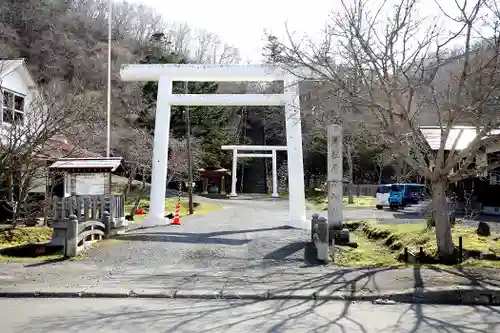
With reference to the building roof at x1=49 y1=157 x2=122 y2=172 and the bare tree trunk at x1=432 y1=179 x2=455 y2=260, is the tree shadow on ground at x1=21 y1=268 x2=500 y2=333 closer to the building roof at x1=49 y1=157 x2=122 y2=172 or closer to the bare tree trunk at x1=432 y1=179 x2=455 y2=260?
the bare tree trunk at x1=432 y1=179 x2=455 y2=260

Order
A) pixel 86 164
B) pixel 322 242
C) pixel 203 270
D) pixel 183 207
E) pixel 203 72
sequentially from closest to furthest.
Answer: pixel 203 270, pixel 322 242, pixel 86 164, pixel 203 72, pixel 183 207

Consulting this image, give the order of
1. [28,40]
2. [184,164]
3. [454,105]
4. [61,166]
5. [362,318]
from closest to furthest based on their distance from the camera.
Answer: [362,318] → [454,105] → [61,166] → [184,164] → [28,40]

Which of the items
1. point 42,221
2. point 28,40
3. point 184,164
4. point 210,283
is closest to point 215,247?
point 210,283

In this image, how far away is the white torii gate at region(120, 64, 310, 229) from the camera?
66.1ft

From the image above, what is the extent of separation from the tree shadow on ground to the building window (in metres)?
13.0

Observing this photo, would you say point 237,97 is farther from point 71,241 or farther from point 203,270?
point 203,270

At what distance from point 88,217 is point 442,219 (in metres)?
10.3

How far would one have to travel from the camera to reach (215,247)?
14.5m

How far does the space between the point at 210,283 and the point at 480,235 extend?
8.33m

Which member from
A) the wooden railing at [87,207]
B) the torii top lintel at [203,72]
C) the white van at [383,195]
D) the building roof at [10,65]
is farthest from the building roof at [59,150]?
the white van at [383,195]

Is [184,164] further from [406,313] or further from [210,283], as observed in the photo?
[406,313]

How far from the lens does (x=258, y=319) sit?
7074 millimetres

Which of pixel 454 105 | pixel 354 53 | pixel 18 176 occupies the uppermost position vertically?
pixel 354 53

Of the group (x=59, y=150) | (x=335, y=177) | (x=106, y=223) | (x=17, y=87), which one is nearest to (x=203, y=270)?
(x=106, y=223)
